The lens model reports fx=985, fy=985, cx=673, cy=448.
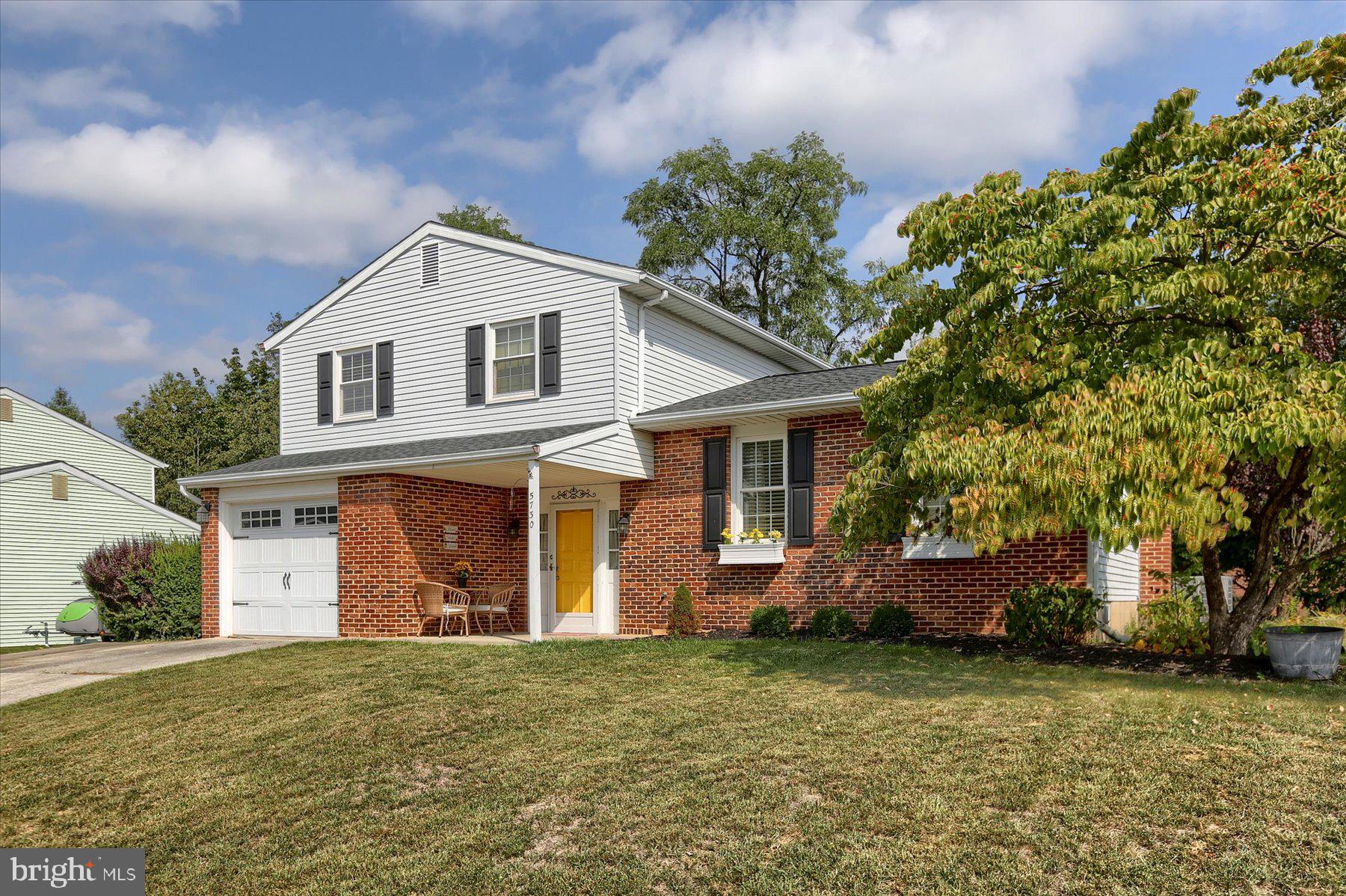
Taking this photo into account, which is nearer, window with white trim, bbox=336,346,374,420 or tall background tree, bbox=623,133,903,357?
window with white trim, bbox=336,346,374,420

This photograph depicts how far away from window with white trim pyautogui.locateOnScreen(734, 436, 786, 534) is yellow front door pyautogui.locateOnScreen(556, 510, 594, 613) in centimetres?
303

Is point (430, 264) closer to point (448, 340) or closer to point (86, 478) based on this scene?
point (448, 340)

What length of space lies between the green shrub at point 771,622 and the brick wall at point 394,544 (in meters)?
5.36

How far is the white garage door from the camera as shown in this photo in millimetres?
16750

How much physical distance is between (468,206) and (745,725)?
32542mm

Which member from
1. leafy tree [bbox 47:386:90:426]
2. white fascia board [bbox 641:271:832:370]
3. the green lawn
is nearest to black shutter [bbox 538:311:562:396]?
white fascia board [bbox 641:271:832:370]

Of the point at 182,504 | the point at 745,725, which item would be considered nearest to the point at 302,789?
the point at 745,725

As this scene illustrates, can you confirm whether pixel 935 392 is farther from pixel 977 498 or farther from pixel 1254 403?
pixel 1254 403

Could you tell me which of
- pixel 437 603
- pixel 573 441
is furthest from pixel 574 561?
pixel 573 441

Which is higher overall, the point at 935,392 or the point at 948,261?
the point at 948,261

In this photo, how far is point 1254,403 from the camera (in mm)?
7543

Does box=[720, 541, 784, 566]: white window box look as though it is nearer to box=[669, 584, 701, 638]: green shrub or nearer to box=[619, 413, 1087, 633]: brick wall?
box=[619, 413, 1087, 633]: brick wall

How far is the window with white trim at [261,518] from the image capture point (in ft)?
57.9

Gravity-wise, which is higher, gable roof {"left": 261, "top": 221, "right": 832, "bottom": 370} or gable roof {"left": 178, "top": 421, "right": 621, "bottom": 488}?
gable roof {"left": 261, "top": 221, "right": 832, "bottom": 370}
